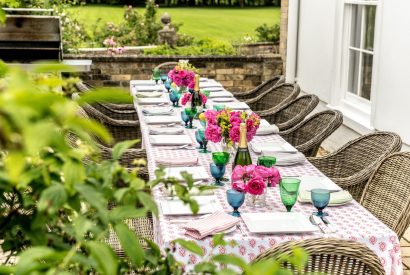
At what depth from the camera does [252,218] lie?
116 inches

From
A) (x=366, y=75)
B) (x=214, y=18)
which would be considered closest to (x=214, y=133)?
(x=366, y=75)

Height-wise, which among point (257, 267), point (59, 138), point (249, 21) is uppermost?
point (59, 138)

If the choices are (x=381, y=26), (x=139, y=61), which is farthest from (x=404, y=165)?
(x=139, y=61)

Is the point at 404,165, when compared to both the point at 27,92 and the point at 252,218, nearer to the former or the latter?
the point at 252,218

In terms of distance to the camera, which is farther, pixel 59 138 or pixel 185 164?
pixel 185 164

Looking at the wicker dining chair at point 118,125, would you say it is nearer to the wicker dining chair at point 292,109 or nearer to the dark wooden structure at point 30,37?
the wicker dining chair at point 292,109

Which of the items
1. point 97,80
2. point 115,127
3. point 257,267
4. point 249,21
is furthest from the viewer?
point 249,21

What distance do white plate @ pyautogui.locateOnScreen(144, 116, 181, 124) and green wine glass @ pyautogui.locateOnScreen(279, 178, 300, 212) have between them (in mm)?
2278

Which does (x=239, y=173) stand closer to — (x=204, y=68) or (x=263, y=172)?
(x=263, y=172)

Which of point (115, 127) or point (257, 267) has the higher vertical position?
point (257, 267)

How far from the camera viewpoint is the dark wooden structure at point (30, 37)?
28.3ft

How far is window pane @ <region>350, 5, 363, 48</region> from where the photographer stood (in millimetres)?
7213

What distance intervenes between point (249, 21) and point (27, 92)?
35186 mm

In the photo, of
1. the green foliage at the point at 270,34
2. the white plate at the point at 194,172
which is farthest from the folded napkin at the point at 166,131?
the green foliage at the point at 270,34
